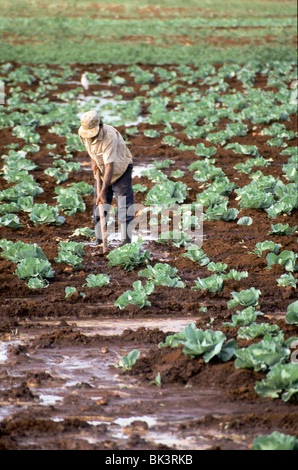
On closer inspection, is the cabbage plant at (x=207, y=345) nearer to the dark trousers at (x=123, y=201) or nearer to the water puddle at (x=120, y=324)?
the water puddle at (x=120, y=324)

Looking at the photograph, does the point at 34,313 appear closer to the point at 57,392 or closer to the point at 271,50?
the point at 57,392

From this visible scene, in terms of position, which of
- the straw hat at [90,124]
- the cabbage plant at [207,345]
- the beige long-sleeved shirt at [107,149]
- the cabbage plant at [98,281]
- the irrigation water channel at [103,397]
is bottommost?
the irrigation water channel at [103,397]

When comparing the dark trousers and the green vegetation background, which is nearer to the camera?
the dark trousers

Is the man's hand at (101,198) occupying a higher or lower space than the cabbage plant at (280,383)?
higher

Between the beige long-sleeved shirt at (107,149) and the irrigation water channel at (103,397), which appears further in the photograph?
the beige long-sleeved shirt at (107,149)

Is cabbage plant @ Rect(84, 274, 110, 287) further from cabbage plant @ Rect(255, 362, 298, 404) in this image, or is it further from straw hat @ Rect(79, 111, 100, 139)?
cabbage plant @ Rect(255, 362, 298, 404)

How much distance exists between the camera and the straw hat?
6266 mm

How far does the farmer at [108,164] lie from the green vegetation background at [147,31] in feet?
53.1

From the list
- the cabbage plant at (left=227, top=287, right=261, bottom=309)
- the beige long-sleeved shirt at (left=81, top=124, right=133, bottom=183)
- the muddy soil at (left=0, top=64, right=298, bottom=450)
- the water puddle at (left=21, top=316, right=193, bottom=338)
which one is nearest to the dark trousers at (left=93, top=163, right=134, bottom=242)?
the beige long-sleeved shirt at (left=81, top=124, right=133, bottom=183)

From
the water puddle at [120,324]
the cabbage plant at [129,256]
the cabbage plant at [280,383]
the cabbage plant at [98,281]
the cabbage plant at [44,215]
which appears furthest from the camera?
the cabbage plant at [44,215]

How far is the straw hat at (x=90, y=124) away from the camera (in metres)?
6.27

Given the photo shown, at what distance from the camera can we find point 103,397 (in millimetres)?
4367

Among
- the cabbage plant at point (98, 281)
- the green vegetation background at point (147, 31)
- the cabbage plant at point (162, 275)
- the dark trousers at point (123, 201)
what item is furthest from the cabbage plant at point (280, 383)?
the green vegetation background at point (147, 31)

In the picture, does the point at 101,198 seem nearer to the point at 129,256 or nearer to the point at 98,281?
the point at 129,256
